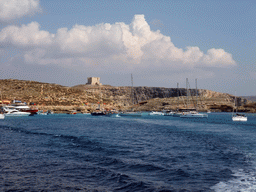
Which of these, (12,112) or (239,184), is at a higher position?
(239,184)

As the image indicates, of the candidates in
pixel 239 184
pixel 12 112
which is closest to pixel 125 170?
pixel 239 184

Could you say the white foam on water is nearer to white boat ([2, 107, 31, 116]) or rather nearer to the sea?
the sea

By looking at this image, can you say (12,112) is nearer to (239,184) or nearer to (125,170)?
(125,170)

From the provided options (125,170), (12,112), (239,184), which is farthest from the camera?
(12,112)

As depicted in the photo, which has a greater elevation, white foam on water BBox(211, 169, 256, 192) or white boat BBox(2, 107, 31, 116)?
white foam on water BBox(211, 169, 256, 192)

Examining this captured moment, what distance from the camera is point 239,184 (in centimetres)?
1616

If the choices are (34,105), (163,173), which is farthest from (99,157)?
(34,105)

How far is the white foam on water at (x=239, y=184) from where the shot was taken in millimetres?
15164

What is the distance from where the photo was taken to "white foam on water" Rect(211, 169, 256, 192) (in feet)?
49.8

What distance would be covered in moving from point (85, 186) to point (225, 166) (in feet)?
38.1

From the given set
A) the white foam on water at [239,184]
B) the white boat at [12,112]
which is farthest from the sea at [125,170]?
the white boat at [12,112]

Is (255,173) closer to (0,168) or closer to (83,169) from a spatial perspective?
(83,169)

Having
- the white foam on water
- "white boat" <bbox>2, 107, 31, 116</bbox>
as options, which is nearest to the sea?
the white foam on water

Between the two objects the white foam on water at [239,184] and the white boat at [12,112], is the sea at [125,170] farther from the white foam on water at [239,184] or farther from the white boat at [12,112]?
the white boat at [12,112]
